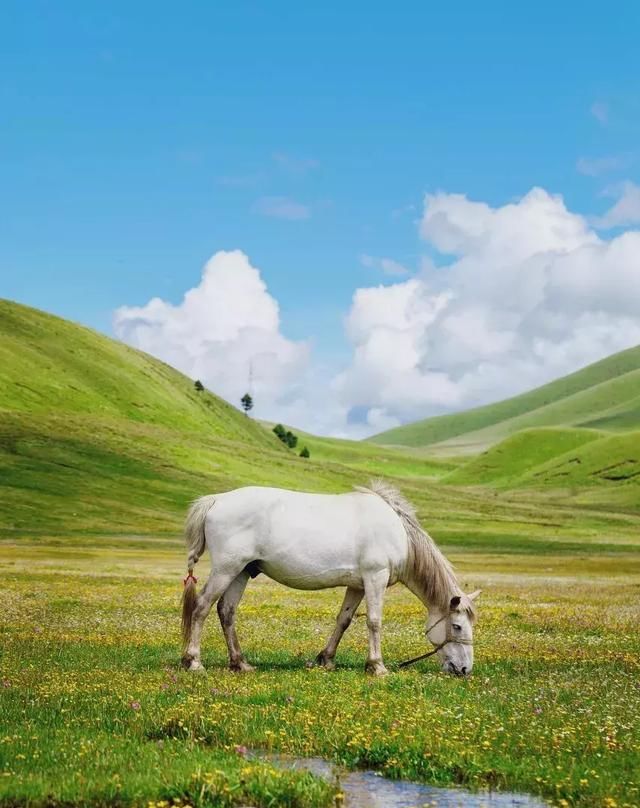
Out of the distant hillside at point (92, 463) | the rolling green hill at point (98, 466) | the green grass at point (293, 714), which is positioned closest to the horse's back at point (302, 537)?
the green grass at point (293, 714)

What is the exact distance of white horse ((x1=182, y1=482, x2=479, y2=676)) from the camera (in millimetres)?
16797

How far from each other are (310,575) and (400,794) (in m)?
8.04

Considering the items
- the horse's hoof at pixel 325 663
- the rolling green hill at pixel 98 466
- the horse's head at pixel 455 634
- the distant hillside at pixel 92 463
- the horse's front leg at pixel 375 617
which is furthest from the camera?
the distant hillside at pixel 92 463

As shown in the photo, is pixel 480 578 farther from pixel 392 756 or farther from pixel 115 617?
pixel 392 756

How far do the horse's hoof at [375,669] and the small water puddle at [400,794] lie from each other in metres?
6.38

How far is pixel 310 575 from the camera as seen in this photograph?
17031 mm

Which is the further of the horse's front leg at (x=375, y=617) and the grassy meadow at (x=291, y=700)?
the horse's front leg at (x=375, y=617)

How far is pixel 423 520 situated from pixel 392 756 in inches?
5035

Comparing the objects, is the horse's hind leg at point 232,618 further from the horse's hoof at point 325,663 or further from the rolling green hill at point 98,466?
the rolling green hill at point 98,466

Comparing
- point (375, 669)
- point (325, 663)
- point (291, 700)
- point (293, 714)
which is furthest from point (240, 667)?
point (293, 714)

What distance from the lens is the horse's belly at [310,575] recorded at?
670 inches

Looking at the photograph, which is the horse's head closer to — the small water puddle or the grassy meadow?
the grassy meadow

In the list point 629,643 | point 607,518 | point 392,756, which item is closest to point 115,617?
point 629,643

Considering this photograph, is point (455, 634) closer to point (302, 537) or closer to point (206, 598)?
point (302, 537)
